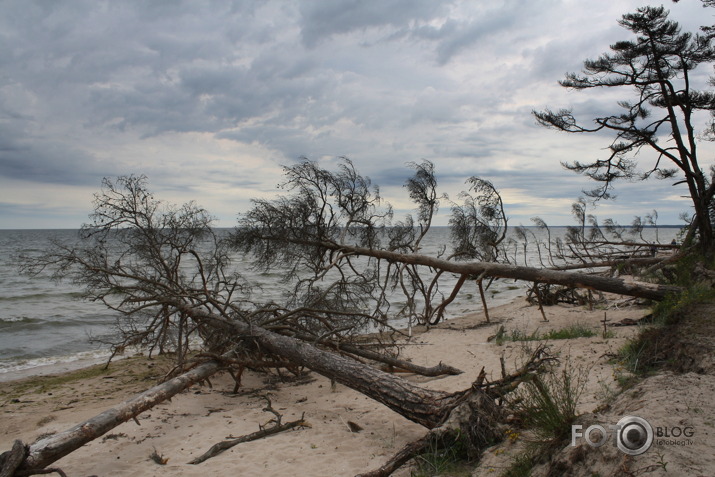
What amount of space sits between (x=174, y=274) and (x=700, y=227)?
11545 mm

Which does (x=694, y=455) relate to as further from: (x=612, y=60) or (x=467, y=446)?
(x=612, y=60)

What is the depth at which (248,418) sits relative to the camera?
5.90 meters

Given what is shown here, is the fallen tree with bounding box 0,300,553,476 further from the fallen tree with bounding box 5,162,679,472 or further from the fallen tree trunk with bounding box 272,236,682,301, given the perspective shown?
the fallen tree trunk with bounding box 272,236,682,301

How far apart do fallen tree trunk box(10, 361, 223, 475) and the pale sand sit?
48 centimetres

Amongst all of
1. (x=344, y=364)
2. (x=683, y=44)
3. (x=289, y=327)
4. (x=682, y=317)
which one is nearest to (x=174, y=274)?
(x=289, y=327)

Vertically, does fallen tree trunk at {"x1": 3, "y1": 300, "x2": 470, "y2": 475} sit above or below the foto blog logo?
below

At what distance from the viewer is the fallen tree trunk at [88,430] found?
393cm

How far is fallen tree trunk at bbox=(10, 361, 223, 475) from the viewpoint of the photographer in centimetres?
393

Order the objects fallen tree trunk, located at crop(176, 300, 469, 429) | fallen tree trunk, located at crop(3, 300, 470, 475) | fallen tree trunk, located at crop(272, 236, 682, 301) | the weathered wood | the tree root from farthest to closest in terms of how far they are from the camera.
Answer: fallen tree trunk, located at crop(272, 236, 682, 301) → the tree root → fallen tree trunk, located at crop(176, 300, 469, 429) → fallen tree trunk, located at crop(3, 300, 470, 475) → the weathered wood

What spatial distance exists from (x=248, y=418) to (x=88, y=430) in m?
2.02

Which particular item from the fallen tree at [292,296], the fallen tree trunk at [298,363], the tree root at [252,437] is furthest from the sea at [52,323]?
the tree root at [252,437]

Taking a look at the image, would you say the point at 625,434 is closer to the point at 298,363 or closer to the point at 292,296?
the point at 298,363

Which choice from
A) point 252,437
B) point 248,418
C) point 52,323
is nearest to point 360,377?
point 252,437

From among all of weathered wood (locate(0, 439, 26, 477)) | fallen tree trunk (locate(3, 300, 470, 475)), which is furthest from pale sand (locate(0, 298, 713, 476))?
weathered wood (locate(0, 439, 26, 477))
